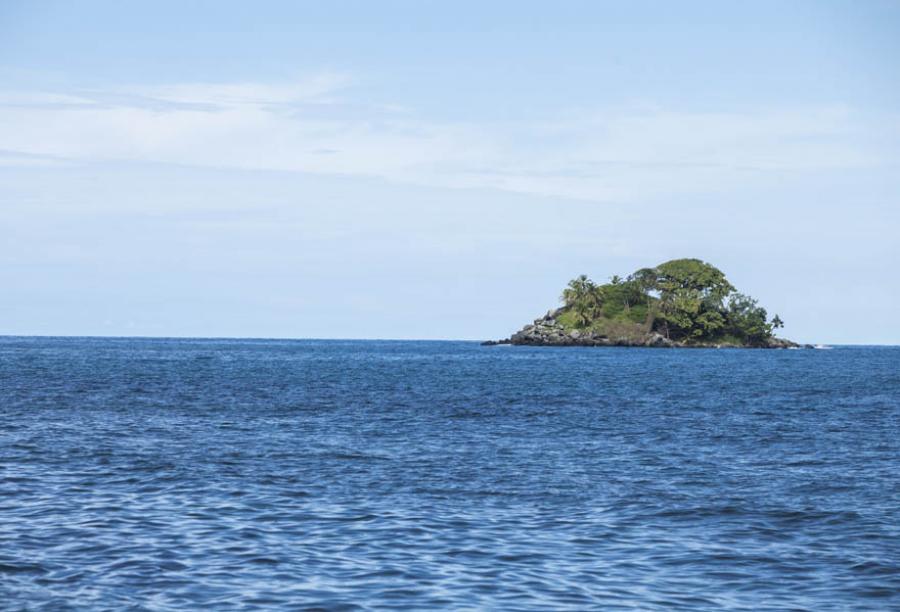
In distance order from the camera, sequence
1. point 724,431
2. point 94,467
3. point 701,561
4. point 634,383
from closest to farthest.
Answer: point 701,561, point 94,467, point 724,431, point 634,383

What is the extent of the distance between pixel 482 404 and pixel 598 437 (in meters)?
20.7

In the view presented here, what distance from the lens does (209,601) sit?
54.5 ft

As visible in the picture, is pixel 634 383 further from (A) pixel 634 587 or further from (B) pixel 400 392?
(A) pixel 634 587

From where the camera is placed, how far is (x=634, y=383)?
92.8 m

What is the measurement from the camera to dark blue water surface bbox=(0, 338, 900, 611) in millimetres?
17734

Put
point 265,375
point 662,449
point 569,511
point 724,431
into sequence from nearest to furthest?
1. point 569,511
2. point 662,449
3. point 724,431
4. point 265,375

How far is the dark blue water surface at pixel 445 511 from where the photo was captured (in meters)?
17.7

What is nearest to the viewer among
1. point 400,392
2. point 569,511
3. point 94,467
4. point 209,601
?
point 209,601

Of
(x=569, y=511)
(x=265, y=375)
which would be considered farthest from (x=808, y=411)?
(x=265, y=375)

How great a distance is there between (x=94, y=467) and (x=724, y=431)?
29.2 metres

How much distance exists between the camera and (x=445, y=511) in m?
25.0

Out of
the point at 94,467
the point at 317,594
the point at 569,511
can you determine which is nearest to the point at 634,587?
the point at 317,594

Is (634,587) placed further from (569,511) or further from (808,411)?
(808,411)

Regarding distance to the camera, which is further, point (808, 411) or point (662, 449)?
point (808, 411)
